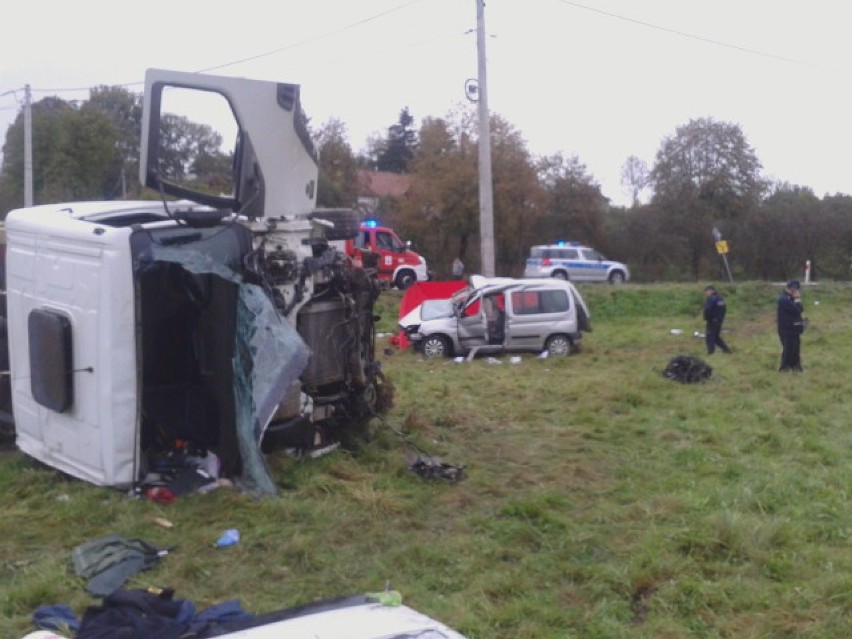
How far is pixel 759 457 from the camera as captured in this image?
36.0 feet

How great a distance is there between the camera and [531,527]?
27.3 ft

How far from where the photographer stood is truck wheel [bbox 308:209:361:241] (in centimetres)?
1059

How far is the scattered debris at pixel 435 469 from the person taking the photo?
9.88m

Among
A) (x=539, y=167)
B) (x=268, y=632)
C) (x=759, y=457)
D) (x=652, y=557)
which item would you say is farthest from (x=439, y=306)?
(x=539, y=167)

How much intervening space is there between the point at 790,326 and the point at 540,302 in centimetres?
547

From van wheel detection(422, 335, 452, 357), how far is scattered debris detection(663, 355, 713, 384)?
542 cm

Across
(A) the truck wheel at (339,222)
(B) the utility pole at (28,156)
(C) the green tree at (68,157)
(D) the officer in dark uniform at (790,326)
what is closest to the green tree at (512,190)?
(C) the green tree at (68,157)

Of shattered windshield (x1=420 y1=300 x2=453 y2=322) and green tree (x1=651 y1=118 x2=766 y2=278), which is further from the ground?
green tree (x1=651 y1=118 x2=766 y2=278)

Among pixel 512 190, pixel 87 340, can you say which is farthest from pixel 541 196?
pixel 87 340

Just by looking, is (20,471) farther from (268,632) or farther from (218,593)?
(268,632)

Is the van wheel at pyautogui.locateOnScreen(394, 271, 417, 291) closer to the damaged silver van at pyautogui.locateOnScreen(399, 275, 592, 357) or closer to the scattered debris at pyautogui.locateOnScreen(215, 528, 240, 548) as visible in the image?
the damaged silver van at pyautogui.locateOnScreen(399, 275, 592, 357)

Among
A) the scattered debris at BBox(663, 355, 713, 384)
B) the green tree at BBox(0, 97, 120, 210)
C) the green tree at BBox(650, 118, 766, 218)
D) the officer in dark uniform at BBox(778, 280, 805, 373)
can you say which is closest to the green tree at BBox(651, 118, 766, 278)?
the green tree at BBox(650, 118, 766, 218)

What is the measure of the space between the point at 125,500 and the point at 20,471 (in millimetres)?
1683

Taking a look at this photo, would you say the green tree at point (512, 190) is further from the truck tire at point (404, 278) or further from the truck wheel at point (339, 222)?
the truck wheel at point (339, 222)
